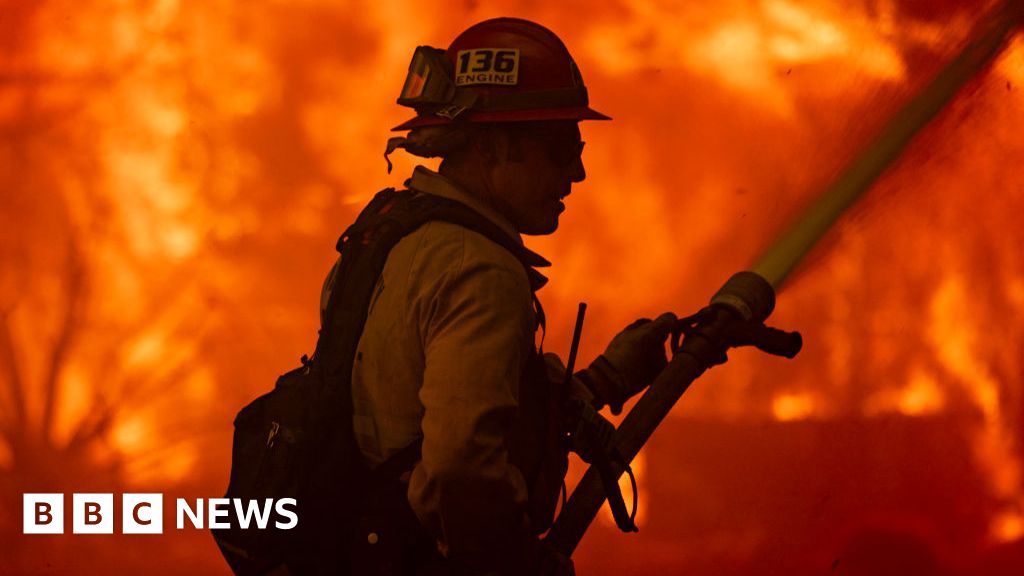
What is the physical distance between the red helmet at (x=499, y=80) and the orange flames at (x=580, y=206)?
1.83 metres

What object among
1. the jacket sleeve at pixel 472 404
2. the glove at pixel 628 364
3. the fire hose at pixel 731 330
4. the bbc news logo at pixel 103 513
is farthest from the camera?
the bbc news logo at pixel 103 513

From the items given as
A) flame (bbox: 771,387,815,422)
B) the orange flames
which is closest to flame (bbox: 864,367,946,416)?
the orange flames

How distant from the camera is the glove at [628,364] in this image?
8.27 ft

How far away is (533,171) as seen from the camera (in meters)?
2.15

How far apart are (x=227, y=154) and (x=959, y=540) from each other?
2.60 meters

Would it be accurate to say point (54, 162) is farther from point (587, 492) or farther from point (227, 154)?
point (587, 492)

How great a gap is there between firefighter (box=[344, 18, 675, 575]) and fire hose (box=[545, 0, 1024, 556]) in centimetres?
12

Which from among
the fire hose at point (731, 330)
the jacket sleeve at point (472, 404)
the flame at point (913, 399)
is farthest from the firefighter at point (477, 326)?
the flame at point (913, 399)

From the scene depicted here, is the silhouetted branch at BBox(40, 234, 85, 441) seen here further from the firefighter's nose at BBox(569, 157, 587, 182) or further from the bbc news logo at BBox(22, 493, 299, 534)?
the firefighter's nose at BBox(569, 157, 587, 182)

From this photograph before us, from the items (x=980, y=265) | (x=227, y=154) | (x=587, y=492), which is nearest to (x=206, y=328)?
(x=227, y=154)

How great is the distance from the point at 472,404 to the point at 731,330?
0.78 meters

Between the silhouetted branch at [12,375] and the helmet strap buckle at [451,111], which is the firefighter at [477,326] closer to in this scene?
the helmet strap buckle at [451,111]

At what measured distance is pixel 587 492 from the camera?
2301 millimetres

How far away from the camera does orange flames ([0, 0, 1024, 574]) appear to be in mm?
4020
